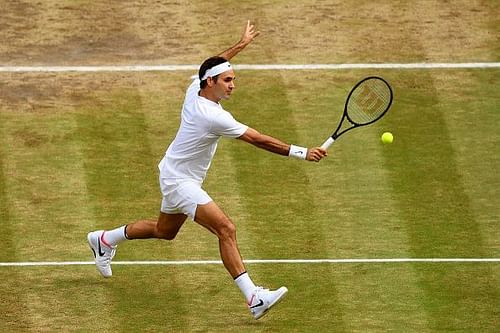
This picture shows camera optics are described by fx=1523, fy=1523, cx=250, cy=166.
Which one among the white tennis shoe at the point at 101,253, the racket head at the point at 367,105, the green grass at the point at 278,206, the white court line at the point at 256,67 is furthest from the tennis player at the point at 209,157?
the white court line at the point at 256,67

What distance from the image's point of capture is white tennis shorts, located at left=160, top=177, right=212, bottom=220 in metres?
14.2

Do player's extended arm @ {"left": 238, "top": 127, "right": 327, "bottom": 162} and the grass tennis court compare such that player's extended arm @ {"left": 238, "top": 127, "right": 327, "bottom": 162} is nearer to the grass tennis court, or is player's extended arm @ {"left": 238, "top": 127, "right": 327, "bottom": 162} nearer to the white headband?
the white headband

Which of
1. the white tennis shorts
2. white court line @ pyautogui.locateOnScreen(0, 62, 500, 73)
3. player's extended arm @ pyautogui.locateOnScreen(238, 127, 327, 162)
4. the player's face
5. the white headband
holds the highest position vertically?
the white headband

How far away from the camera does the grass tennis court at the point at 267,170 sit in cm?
1461

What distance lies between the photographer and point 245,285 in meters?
13.9

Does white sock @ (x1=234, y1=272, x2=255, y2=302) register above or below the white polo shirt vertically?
below

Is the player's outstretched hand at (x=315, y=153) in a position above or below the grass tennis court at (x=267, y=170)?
above

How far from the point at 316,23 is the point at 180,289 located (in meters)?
6.93

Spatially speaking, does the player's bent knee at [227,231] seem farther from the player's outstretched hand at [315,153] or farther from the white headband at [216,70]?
the white headband at [216,70]

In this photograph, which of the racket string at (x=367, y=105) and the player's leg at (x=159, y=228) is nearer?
the player's leg at (x=159, y=228)

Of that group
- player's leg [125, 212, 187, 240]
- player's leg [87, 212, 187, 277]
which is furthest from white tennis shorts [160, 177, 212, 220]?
player's leg [87, 212, 187, 277]

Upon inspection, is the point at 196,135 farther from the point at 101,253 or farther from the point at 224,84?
the point at 101,253

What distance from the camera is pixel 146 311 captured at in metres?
14.4

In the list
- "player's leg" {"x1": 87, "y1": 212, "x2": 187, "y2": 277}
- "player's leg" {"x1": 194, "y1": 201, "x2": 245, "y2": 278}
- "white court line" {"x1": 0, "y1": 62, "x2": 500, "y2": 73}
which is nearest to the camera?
"player's leg" {"x1": 194, "y1": 201, "x2": 245, "y2": 278}
